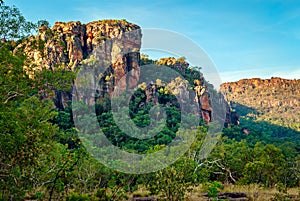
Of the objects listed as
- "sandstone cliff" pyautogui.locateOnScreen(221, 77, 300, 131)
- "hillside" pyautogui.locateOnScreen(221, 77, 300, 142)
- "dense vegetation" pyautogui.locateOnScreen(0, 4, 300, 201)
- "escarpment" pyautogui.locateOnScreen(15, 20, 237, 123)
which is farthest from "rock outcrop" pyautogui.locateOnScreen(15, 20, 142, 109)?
"sandstone cliff" pyautogui.locateOnScreen(221, 77, 300, 131)

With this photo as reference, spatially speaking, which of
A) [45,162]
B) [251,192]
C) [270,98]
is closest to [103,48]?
[251,192]

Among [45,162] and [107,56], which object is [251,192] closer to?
[45,162]

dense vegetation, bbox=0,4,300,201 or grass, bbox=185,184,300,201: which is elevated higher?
dense vegetation, bbox=0,4,300,201

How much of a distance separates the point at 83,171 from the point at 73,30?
34460 millimetres

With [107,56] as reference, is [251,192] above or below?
below

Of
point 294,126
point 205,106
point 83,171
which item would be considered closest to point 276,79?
point 294,126

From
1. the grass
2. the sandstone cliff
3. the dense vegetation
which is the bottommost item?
the grass

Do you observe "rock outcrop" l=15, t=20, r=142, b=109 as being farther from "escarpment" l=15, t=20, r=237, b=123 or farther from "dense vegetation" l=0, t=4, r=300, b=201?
"dense vegetation" l=0, t=4, r=300, b=201

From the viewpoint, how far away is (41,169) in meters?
8.73

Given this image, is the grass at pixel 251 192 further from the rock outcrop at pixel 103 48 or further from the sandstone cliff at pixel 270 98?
the sandstone cliff at pixel 270 98

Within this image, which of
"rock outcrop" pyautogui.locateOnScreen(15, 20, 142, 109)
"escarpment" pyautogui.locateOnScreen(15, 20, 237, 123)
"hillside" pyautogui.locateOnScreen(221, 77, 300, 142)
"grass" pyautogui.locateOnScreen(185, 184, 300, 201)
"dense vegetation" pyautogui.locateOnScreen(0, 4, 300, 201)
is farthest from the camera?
"hillside" pyautogui.locateOnScreen(221, 77, 300, 142)

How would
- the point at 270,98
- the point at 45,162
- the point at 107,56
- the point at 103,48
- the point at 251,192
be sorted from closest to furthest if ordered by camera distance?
1. the point at 45,162
2. the point at 251,192
3. the point at 107,56
4. the point at 103,48
5. the point at 270,98

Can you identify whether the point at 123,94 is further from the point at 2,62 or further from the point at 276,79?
the point at 276,79

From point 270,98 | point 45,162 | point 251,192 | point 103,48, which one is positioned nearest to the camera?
point 45,162
